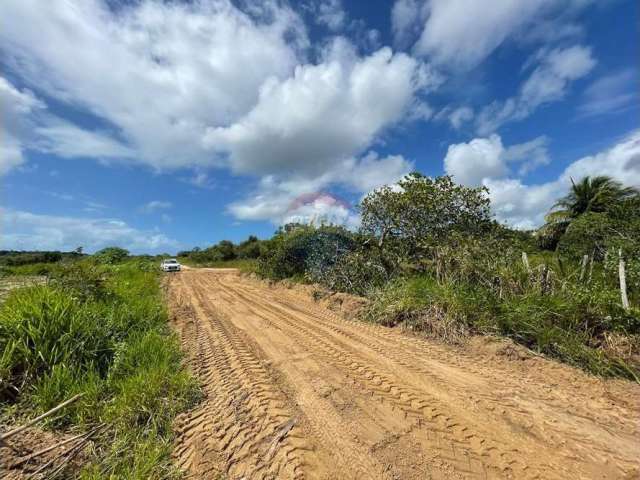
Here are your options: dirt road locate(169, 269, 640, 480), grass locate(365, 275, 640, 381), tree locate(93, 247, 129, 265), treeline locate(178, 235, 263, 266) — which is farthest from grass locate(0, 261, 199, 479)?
treeline locate(178, 235, 263, 266)

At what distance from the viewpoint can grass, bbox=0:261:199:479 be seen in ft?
8.55

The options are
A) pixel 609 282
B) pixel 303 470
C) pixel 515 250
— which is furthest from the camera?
pixel 515 250

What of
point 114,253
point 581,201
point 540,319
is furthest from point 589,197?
point 114,253

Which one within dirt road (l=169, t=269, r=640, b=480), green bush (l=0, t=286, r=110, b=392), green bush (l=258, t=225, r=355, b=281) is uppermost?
green bush (l=258, t=225, r=355, b=281)

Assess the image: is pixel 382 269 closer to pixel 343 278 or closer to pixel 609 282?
pixel 343 278

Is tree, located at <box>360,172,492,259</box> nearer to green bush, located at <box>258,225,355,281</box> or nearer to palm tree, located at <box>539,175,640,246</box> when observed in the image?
green bush, located at <box>258,225,355,281</box>

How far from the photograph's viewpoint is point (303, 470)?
2.28 meters

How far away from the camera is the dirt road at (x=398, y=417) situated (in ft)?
7.66

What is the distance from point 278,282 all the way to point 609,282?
11.6 metres

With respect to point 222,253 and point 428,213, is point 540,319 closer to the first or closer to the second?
point 428,213

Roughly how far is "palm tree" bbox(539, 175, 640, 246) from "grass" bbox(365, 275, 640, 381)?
14906 mm

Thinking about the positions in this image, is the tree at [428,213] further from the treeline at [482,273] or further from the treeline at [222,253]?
the treeline at [222,253]

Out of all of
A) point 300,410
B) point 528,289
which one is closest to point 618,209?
point 528,289

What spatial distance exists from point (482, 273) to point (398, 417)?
485cm
